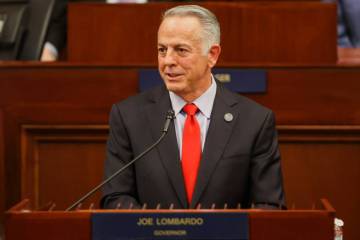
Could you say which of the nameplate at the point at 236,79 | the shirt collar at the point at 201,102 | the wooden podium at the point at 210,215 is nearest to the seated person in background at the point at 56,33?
the nameplate at the point at 236,79

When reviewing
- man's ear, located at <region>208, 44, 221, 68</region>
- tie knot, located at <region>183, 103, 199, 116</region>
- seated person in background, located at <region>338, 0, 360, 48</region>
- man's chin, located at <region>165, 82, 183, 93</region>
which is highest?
seated person in background, located at <region>338, 0, 360, 48</region>

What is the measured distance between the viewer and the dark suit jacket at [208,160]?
1.73 meters

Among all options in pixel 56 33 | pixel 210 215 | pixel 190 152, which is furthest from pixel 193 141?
pixel 56 33

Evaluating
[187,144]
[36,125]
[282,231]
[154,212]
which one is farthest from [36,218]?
[36,125]

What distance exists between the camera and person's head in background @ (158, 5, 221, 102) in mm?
1678

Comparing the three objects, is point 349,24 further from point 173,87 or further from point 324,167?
point 173,87

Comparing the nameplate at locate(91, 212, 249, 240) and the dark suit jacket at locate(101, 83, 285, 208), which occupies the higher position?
the dark suit jacket at locate(101, 83, 285, 208)

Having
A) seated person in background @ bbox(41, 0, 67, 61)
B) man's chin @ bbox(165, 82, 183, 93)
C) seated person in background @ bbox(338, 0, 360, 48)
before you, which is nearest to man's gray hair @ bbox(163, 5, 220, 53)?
man's chin @ bbox(165, 82, 183, 93)

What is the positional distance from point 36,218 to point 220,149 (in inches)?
23.0

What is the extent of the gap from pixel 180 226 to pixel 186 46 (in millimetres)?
566

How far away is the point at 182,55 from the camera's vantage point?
1.71 m

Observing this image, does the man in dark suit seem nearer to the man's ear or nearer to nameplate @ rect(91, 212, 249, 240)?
the man's ear

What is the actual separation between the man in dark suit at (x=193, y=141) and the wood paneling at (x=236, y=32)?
0.59m

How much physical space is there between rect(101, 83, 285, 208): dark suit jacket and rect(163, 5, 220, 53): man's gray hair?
5.5 inches
